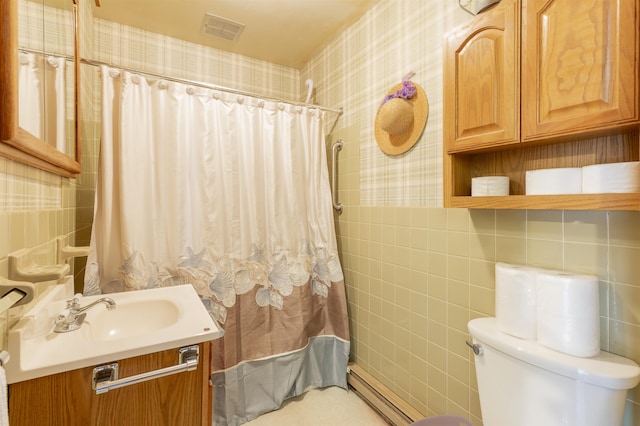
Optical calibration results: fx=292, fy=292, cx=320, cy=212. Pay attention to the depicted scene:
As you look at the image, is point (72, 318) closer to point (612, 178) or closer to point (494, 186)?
point (494, 186)

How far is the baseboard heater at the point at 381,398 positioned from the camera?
1582mm

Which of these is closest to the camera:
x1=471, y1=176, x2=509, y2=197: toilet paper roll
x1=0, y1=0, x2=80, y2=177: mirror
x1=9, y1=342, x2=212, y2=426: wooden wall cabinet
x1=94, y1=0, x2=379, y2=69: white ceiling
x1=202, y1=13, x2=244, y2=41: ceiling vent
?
x1=0, y1=0, x2=80, y2=177: mirror

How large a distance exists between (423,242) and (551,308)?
0.65 m

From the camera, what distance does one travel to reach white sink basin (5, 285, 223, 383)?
730mm

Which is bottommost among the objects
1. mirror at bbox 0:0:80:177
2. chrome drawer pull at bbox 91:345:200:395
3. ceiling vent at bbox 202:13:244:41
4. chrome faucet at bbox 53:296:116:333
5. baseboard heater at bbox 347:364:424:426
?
baseboard heater at bbox 347:364:424:426

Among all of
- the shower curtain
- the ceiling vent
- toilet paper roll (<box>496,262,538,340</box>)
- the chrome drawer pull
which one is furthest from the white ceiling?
the chrome drawer pull

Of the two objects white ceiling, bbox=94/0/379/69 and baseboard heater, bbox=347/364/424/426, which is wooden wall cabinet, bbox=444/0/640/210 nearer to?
white ceiling, bbox=94/0/379/69

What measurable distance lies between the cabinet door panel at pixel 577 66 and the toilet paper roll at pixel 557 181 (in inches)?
4.8

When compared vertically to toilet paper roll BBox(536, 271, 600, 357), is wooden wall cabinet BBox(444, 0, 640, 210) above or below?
above

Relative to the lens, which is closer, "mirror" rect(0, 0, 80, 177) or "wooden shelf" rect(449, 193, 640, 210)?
"mirror" rect(0, 0, 80, 177)

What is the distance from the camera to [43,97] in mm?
929

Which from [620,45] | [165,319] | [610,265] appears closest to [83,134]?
[165,319]

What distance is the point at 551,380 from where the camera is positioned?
0.91 meters

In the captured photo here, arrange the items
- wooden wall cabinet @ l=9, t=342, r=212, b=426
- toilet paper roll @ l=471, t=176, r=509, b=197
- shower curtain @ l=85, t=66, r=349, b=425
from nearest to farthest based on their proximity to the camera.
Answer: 1. wooden wall cabinet @ l=9, t=342, r=212, b=426
2. toilet paper roll @ l=471, t=176, r=509, b=197
3. shower curtain @ l=85, t=66, r=349, b=425
